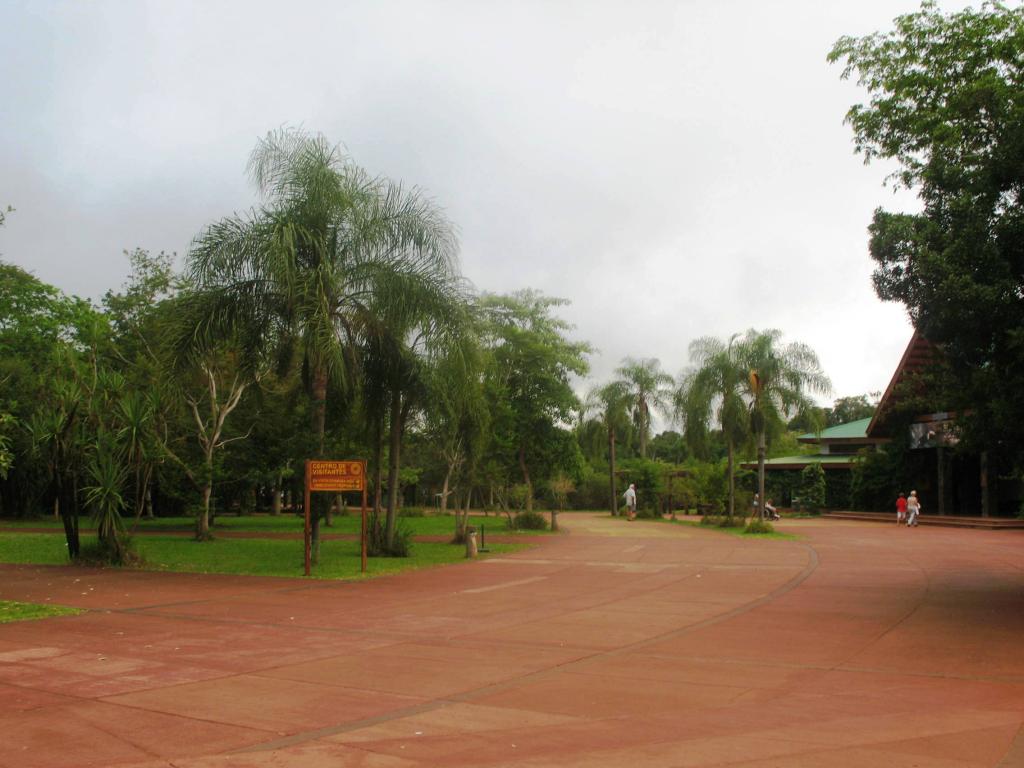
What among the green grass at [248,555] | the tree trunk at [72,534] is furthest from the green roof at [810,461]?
the tree trunk at [72,534]

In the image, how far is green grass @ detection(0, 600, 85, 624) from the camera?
12.2 m

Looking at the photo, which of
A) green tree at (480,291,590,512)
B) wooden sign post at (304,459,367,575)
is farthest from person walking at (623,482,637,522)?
wooden sign post at (304,459,367,575)

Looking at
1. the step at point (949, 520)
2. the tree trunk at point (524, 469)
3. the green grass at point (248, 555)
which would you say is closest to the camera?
the green grass at point (248, 555)

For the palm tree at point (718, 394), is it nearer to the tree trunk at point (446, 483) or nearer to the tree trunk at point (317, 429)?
the tree trunk at point (446, 483)

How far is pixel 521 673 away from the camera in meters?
8.80

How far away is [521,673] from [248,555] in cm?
1577

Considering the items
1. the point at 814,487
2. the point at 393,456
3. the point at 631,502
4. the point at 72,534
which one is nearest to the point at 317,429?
the point at 393,456

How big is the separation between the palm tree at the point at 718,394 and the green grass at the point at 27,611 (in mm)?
25697

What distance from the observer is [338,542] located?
27516 mm

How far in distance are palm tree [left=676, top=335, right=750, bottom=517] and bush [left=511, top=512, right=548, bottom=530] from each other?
717cm

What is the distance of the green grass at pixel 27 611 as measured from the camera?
40.1ft

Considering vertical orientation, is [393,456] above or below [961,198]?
below

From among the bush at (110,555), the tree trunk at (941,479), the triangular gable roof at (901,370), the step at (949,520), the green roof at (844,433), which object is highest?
the triangular gable roof at (901,370)

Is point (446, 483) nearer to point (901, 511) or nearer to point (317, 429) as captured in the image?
point (901, 511)
